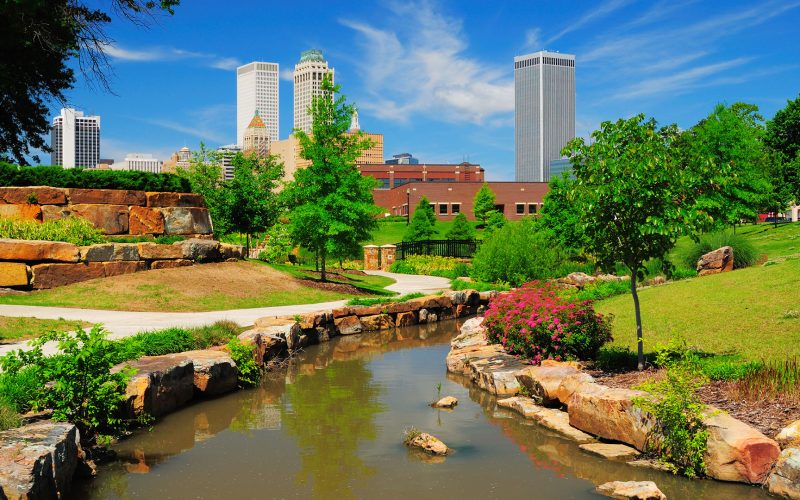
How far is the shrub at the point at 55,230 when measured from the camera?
745 inches

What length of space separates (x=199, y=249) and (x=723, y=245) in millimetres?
18080

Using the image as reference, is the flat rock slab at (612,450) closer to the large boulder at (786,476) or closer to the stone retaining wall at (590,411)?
the stone retaining wall at (590,411)

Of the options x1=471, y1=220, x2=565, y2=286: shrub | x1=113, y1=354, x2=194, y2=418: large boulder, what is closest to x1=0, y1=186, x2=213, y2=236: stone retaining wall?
x1=471, y1=220, x2=565, y2=286: shrub

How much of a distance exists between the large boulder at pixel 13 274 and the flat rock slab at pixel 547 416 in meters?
14.1

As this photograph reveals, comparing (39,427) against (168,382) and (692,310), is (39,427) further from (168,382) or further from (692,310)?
(692,310)

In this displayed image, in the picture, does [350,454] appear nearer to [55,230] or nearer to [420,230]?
[55,230]

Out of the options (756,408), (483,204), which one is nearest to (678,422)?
(756,408)

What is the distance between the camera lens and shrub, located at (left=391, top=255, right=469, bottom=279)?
36188 millimetres

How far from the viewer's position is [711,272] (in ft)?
66.8

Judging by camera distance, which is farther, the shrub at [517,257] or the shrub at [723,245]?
the shrub at [517,257]

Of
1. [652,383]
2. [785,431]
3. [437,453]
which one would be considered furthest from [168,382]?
[785,431]

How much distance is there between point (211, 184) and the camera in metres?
37.5

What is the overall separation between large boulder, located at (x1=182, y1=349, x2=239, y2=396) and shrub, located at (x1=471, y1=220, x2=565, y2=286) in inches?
687

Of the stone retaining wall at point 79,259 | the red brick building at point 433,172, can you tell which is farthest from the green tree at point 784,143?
the red brick building at point 433,172
